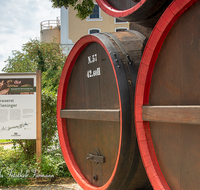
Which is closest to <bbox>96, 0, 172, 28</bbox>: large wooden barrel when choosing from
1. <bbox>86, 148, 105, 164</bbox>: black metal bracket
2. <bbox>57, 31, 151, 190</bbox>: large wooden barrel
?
<bbox>57, 31, 151, 190</bbox>: large wooden barrel

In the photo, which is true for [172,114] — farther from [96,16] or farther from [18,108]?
[96,16]

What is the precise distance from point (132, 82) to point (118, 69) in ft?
0.50

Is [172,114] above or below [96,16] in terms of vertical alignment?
below

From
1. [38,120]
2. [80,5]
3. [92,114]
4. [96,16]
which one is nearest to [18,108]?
[38,120]

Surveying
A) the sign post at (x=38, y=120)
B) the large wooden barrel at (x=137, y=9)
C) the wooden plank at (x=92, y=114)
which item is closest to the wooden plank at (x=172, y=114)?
the wooden plank at (x=92, y=114)

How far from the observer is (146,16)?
174 centimetres

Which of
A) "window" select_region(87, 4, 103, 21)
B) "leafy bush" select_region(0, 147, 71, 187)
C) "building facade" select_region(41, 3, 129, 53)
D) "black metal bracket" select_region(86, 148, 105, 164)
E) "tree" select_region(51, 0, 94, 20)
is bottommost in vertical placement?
"leafy bush" select_region(0, 147, 71, 187)

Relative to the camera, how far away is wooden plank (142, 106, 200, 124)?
4.44 feet

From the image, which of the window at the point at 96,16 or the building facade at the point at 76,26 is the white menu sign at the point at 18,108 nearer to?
the building facade at the point at 76,26

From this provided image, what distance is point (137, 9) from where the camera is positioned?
1.63 metres

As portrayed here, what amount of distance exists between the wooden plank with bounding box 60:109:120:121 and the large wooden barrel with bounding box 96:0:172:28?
728 millimetres

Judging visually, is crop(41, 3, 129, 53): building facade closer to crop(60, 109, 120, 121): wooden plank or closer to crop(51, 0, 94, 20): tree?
crop(51, 0, 94, 20): tree

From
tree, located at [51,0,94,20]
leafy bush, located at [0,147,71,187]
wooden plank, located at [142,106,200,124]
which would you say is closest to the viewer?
wooden plank, located at [142,106,200,124]

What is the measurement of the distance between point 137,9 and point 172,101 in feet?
2.18
